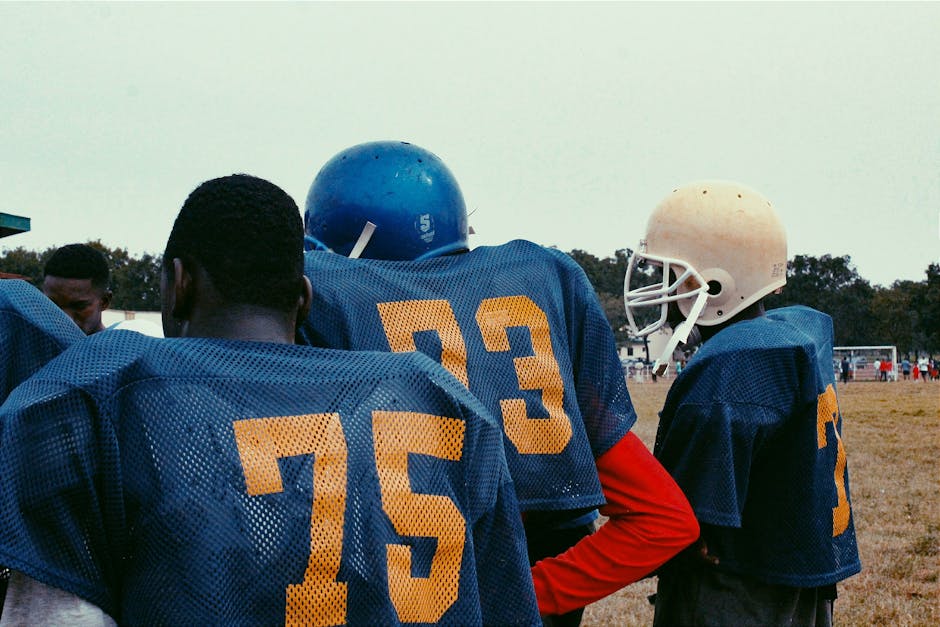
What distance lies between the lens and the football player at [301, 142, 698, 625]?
231cm

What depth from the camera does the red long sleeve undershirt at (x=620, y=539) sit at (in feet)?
8.29

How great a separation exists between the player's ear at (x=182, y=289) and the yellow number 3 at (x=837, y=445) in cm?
211

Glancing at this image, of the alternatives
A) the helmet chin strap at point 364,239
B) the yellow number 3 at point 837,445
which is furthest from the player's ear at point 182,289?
the yellow number 3 at point 837,445

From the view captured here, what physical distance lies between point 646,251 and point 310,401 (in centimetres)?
225

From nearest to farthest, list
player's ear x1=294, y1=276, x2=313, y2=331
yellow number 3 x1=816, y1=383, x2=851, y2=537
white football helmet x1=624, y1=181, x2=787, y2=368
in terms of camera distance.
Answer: player's ear x1=294, y1=276, x2=313, y2=331, yellow number 3 x1=816, y1=383, x2=851, y2=537, white football helmet x1=624, y1=181, x2=787, y2=368

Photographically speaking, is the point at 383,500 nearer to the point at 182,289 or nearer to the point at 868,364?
the point at 182,289

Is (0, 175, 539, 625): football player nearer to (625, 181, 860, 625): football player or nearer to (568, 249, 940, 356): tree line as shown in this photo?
(625, 181, 860, 625): football player

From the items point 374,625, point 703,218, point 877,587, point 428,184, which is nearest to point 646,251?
point 703,218

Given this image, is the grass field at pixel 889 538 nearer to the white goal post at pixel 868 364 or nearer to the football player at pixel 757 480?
the football player at pixel 757 480

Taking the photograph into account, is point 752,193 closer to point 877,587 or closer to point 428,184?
point 428,184

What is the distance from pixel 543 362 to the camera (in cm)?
239

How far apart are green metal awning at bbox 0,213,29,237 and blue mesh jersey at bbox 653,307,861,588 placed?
37.7 ft

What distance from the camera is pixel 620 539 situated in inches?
99.9

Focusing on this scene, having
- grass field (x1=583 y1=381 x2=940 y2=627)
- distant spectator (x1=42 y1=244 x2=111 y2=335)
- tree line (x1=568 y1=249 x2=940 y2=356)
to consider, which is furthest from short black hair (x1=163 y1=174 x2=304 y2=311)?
tree line (x1=568 y1=249 x2=940 y2=356)
